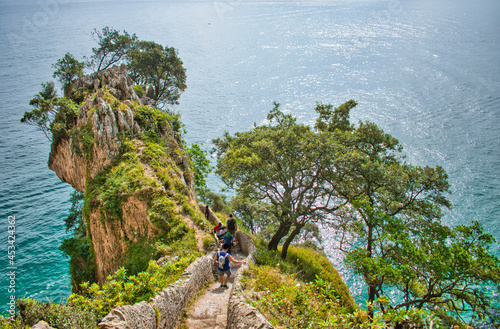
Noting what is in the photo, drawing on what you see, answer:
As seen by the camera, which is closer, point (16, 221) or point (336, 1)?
point (16, 221)

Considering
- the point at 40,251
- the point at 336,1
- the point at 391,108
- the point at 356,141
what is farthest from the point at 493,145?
the point at 336,1

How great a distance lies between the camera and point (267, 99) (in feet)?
227

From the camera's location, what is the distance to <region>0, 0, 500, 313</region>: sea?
1501 inches

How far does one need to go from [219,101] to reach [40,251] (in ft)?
155

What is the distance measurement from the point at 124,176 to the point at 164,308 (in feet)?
39.5

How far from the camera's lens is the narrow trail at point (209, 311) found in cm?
1004

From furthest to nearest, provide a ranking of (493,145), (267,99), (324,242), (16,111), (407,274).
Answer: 1. (267,99)
2. (16,111)
3. (493,145)
4. (324,242)
5. (407,274)

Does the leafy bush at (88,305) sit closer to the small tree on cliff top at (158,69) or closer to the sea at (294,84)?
the sea at (294,84)

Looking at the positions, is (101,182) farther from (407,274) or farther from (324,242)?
(324,242)

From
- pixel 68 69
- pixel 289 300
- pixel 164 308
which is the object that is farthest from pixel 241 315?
pixel 68 69

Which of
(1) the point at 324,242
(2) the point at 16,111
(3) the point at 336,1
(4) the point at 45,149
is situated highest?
(3) the point at 336,1

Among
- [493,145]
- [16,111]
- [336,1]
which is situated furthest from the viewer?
[336,1]

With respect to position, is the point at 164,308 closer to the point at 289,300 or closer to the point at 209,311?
the point at 209,311

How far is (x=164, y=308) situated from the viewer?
9133 millimetres
